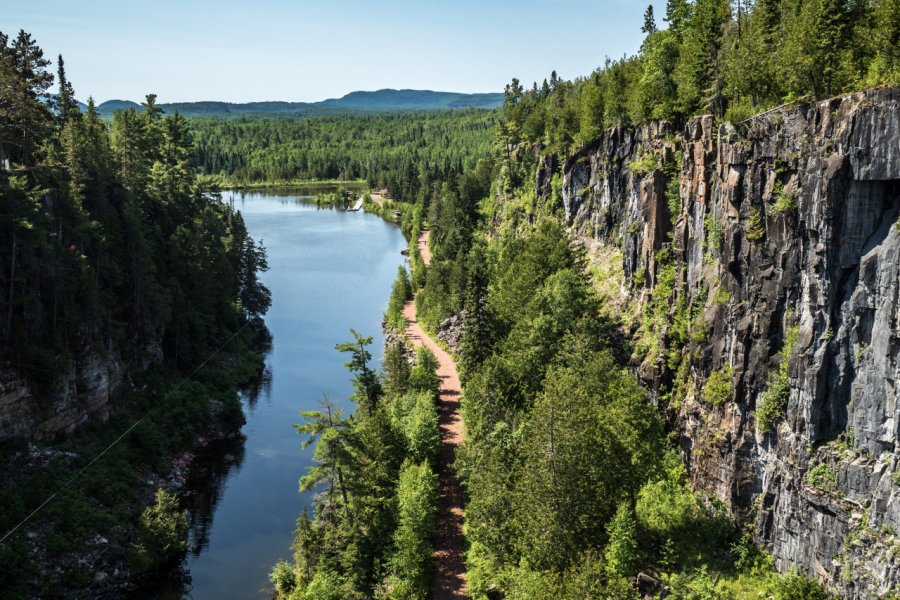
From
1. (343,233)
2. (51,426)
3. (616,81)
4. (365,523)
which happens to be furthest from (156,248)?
(343,233)

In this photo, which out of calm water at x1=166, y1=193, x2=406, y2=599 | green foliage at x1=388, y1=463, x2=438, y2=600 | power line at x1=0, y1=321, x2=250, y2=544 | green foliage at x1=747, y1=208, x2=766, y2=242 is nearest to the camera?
green foliage at x1=747, y1=208, x2=766, y2=242

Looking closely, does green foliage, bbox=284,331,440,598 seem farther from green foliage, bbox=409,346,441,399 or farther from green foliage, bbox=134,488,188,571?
green foliage, bbox=409,346,441,399

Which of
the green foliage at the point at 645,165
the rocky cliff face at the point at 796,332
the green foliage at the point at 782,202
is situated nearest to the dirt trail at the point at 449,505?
the rocky cliff face at the point at 796,332

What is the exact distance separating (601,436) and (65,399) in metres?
33.6

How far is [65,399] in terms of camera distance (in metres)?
43.9

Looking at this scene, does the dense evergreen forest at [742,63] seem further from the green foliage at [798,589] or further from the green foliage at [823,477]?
the green foliage at [798,589]

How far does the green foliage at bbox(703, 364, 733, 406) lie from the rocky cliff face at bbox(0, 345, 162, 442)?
38316 millimetres

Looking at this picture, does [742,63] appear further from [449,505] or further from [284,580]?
[284,580]

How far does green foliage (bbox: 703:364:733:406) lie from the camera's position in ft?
105

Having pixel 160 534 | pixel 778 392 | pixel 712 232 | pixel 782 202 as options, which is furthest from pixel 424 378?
pixel 782 202

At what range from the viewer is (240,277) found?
7950 cm

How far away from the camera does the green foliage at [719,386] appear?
32.2 metres

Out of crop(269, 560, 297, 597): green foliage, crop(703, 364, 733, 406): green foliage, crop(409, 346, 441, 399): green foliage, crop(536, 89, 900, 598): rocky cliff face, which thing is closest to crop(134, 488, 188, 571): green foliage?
crop(269, 560, 297, 597): green foliage

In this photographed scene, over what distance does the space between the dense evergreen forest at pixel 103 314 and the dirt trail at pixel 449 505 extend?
49.7 feet
